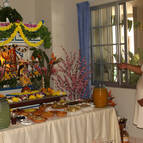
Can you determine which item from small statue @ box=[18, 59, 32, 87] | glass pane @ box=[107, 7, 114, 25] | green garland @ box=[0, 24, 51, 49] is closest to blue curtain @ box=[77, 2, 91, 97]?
glass pane @ box=[107, 7, 114, 25]

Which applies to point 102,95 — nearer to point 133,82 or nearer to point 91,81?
point 133,82

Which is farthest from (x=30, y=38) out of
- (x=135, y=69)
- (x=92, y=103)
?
(x=135, y=69)

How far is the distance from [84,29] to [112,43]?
0.68 metres

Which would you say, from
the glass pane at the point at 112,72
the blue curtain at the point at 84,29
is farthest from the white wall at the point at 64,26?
the glass pane at the point at 112,72

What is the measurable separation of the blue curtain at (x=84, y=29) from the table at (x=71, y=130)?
1.84 m

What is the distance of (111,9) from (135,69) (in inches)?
82.2

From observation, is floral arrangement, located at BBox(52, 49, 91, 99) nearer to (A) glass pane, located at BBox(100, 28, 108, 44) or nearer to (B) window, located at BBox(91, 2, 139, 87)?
(B) window, located at BBox(91, 2, 139, 87)

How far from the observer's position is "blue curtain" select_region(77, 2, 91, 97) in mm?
5465

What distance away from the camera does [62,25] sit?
5.68 m

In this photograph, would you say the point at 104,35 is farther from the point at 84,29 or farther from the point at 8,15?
the point at 8,15

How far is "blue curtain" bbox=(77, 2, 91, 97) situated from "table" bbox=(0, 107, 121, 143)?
184cm

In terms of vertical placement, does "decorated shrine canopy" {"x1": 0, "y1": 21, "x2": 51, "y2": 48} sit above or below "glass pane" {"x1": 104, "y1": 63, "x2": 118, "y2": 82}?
above

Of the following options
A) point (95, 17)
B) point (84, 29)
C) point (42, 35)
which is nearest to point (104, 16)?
point (95, 17)

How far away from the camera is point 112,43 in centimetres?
522
